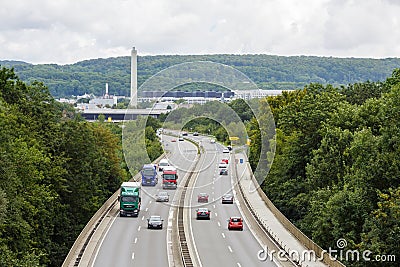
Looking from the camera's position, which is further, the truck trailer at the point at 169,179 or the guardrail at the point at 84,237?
the truck trailer at the point at 169,179

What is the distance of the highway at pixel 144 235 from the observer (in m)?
44.6

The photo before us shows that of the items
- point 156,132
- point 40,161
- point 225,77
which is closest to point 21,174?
point 40,161

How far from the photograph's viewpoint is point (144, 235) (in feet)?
181

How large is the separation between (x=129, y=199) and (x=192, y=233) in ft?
37.1

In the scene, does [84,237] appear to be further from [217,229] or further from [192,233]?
[217,229]

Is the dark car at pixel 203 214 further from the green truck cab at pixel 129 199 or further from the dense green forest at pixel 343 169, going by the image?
the dense green forest at pixel 343 169

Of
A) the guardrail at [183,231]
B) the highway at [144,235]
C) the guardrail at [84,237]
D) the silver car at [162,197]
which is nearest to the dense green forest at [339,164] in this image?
the highway at [144,235]

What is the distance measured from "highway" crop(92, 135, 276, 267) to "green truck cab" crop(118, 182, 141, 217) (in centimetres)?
87

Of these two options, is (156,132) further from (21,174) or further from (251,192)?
(21,174)

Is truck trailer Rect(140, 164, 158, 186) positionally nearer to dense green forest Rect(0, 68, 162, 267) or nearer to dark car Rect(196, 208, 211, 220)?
dense green forest Rect(0, 68, 162, 267)

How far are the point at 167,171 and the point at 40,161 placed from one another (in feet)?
63.8

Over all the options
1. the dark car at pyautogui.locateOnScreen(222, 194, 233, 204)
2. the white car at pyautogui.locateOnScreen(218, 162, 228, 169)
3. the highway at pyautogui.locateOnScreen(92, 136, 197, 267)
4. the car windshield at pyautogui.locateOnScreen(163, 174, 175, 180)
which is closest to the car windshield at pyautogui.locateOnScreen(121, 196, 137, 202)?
the highway at pyautogui.locateOnScreen(92, 136, 197, 267)

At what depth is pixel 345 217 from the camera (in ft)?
161

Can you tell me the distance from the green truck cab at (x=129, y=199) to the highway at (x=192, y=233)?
0.87m
